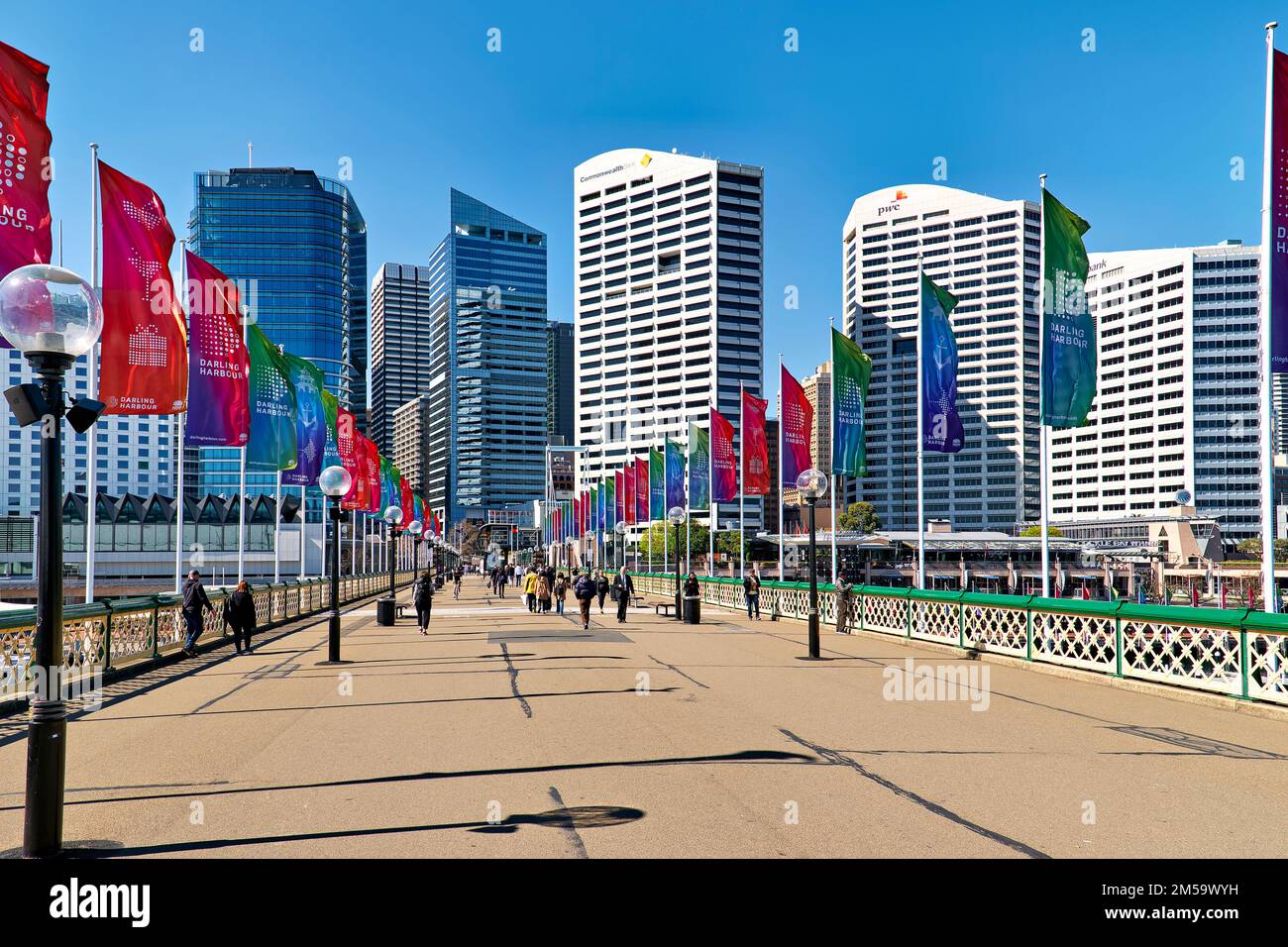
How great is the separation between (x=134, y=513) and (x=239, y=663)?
287 feet

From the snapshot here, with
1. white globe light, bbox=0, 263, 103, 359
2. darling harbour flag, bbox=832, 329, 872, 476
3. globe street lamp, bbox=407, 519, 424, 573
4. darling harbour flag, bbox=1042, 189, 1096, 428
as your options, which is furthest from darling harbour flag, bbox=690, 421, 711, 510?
white globe light, bbox=0, 263, 103, 359

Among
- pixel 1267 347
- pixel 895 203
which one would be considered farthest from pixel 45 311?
pixel 895 203

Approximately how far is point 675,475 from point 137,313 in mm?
30915

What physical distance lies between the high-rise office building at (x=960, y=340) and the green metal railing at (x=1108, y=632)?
151637 mm

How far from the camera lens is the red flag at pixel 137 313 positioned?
55.8ft

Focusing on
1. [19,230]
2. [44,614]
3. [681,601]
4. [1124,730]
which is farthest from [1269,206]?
[681,601]

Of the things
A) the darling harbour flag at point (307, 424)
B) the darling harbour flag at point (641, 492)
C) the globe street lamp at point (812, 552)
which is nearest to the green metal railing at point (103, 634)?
the darling harbour flag at point (307, 424)

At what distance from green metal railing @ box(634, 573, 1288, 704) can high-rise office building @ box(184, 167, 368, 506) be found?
14741 centimetres

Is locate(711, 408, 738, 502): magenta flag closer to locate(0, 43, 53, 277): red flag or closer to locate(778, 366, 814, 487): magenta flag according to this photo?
locate(778, 366, 814, 487): magenta flag

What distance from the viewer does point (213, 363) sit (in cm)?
2214

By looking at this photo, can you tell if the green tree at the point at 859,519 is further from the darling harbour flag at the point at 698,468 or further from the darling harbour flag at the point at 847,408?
the darling harbour flag at the point at 847,408

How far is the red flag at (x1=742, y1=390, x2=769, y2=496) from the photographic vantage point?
127 ft

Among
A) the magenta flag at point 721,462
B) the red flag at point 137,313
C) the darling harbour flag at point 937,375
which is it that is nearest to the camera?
the red flag at point 137,313
